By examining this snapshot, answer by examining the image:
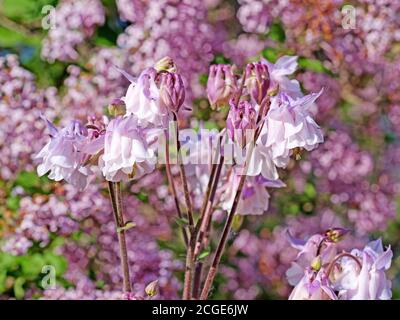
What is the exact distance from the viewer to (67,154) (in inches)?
44.9

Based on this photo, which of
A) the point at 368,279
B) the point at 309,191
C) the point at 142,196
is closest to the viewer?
the point at 368,279

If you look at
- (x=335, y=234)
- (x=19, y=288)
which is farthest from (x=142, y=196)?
(x=335, y=234)

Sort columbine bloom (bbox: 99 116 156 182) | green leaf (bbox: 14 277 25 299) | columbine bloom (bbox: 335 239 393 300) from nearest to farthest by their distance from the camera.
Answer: columbine bloom (bbox: 99 116 156 182) < columbine bloom (bbox: 335 239 393 300) < green leaf (bbox: 14 277 25 299)

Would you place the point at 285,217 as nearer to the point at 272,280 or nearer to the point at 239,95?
the point at 272,280

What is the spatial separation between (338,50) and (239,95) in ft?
1.91

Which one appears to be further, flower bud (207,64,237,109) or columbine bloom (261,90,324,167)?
flower bud (207,64,237,109)

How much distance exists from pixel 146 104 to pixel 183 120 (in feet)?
1.84

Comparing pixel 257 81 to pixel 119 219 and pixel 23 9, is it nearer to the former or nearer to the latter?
pixel 119 219

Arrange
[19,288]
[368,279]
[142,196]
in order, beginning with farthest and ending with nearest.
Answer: [142,196], [19,288], [368,279]

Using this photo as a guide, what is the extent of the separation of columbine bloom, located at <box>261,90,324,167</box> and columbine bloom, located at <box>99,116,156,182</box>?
150mm

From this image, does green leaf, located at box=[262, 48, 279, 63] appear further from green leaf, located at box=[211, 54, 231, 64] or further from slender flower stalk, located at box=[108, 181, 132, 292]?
slender flower stalk, located at box=[108, 181, 132, 292]

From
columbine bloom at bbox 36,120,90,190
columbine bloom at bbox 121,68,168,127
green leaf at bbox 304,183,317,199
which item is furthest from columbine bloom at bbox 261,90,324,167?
green leaf at bbox 304,183,317,199

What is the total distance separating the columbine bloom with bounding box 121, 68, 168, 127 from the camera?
1.12 meters

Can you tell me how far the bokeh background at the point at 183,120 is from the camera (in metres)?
1.57
